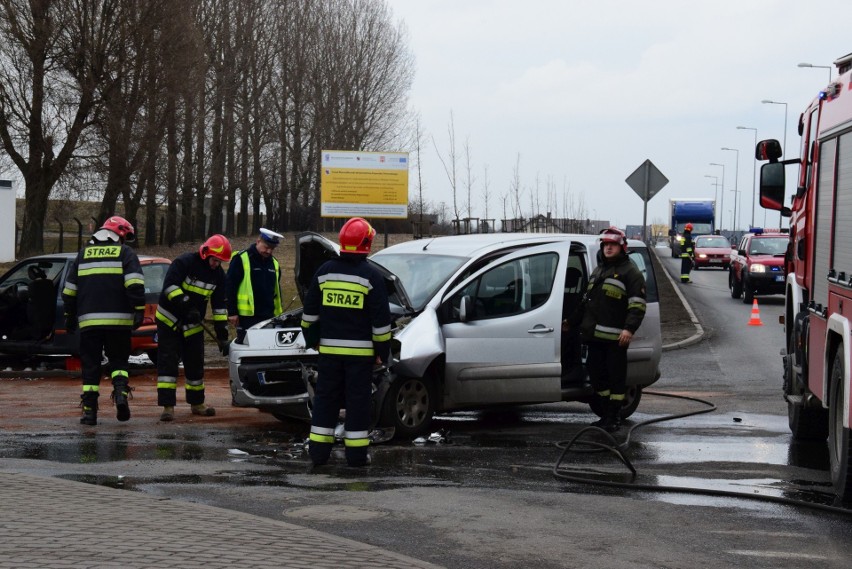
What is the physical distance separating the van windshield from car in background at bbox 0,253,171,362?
4.74 meters

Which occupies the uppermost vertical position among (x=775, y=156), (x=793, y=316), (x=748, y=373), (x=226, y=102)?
(x=226, y=102)

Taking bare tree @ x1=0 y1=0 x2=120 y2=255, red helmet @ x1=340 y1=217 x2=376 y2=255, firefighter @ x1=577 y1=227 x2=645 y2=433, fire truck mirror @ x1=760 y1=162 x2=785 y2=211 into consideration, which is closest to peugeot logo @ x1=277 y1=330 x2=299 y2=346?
red helmet @ x1=340 y1=217 x2=376 y2=255

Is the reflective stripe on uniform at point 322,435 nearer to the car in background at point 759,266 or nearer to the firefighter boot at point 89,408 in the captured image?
the firefighter boot at point 89,408

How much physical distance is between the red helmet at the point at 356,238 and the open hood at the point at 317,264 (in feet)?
5.16

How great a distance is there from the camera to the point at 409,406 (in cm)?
1035

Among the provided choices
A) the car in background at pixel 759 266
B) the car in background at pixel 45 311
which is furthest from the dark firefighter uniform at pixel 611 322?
the car in background at pixel 759 266

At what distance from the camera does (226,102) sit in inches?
1946

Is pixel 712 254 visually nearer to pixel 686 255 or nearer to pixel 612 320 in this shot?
pixel 686 255

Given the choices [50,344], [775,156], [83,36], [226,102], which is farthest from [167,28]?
[775,156]

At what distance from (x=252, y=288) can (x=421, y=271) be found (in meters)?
1.83

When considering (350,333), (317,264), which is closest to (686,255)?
(317,264)

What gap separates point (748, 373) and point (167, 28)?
2679 centimetres

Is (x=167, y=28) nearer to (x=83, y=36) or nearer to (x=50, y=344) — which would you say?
(x=83, y=36)

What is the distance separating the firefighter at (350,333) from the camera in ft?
29.3
